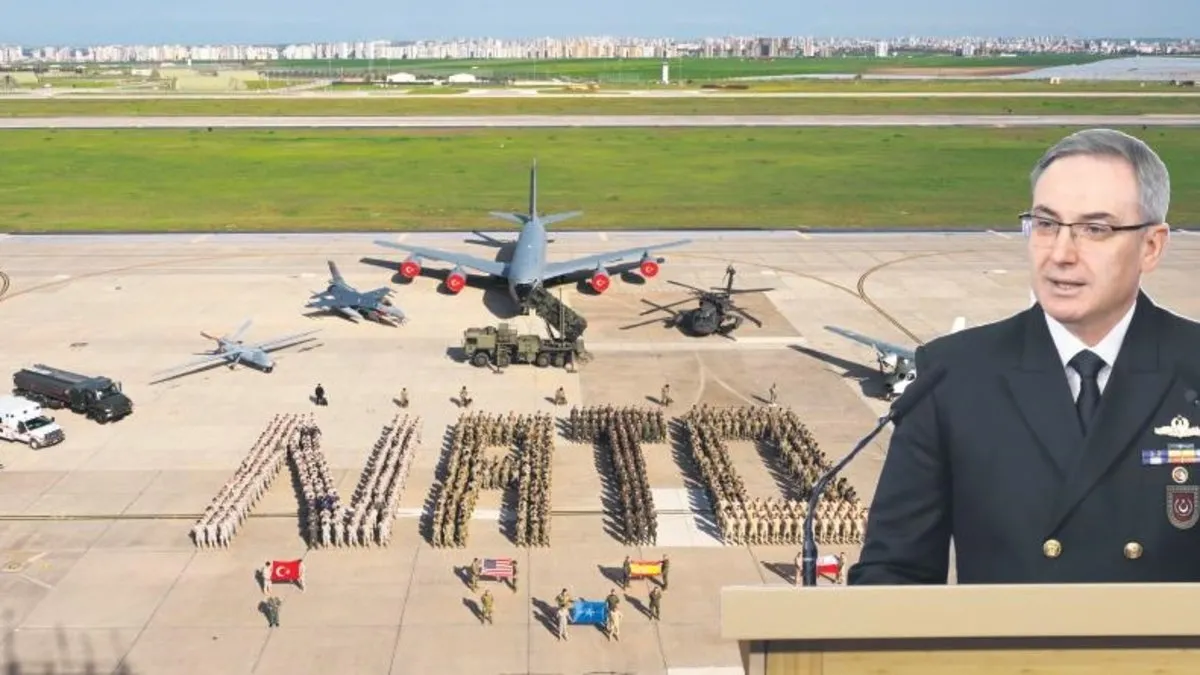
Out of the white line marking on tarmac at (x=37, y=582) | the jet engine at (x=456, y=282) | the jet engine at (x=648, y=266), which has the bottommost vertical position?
the white line marking on tarmac at (x=37, y=582)

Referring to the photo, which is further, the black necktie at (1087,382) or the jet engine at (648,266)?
Answer: the jet engine at (648,266)

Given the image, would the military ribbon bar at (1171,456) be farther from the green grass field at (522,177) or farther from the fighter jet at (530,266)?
the green grass field at (522,177)

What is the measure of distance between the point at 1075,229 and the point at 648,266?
50.8 meters

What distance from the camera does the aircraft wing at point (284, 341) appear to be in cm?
4347

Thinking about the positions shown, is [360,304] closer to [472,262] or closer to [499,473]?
[472,262]

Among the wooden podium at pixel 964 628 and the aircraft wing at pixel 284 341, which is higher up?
the wooden podium at pixel 964 628

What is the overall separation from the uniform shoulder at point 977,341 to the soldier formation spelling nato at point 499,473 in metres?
22.3

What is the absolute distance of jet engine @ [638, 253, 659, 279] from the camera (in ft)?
183

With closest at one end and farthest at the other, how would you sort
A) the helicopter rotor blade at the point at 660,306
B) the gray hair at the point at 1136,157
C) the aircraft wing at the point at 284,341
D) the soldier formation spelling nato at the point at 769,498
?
the gray hair at the point at 1136,157
the soldier formation spelling nato at the point at 769,498
the aircraft wing at the point at 284,341
the helicopter rotor blade at the point at 660,306

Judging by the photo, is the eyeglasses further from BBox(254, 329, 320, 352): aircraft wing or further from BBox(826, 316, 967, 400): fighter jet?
BBox(254, 329, 320, 352): aircraft wing

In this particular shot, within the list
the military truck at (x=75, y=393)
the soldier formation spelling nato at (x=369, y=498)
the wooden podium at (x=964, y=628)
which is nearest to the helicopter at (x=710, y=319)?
the soldier formation spelling nato at (x=369, y=498)

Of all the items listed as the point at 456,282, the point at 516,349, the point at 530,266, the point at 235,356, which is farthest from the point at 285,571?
the point at 456,282

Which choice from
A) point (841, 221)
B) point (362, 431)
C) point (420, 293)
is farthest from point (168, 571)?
point (841, 221)

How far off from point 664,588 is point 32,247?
188ft
